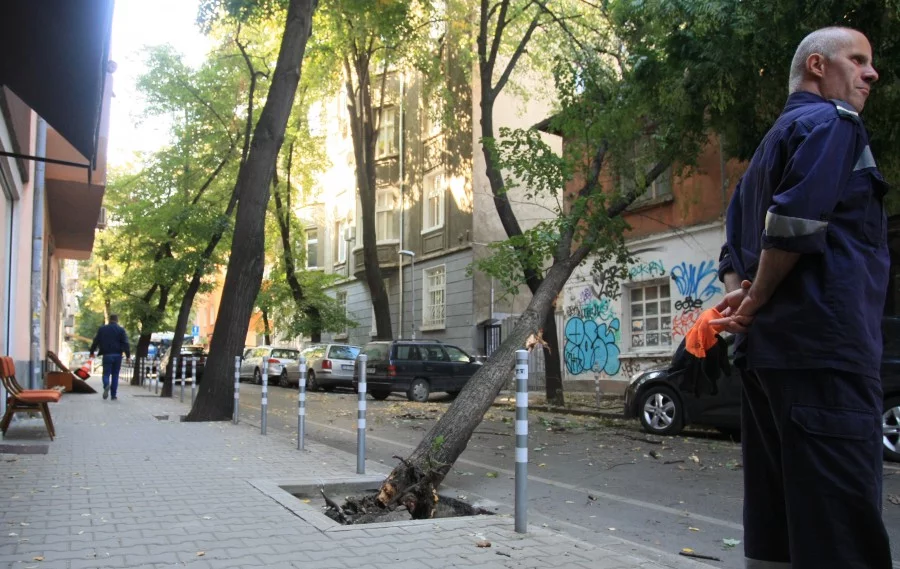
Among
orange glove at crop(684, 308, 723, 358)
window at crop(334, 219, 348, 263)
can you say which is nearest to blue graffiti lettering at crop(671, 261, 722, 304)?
orange glove at crop(684, 308, 723, 358)

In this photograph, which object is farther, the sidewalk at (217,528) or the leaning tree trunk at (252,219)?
the leaning tree trunk at (252,219)

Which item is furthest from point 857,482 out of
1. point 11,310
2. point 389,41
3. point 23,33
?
point 389,41

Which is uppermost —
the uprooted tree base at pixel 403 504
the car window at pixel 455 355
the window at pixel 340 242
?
the window at pixel 340 242

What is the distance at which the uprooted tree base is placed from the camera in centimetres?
571

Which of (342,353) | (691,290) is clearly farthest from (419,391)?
(691,290)

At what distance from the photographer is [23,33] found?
6.55m

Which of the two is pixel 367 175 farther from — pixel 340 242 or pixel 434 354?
pixel 340 242

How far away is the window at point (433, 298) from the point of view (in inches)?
1200

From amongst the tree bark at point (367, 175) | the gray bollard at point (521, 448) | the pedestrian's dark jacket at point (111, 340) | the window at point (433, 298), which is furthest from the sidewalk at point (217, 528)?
the window at point (433, 298)

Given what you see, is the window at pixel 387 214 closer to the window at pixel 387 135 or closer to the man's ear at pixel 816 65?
the window at pixel 387 135

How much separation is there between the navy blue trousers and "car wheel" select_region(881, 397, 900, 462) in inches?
288

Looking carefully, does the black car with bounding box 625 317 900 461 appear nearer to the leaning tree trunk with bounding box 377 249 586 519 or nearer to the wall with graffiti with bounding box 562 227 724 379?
the leaning tree trunk with bounding box 377 249 586 519

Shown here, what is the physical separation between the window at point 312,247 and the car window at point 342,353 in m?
16.5

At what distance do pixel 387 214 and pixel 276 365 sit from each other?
27.2 ft
